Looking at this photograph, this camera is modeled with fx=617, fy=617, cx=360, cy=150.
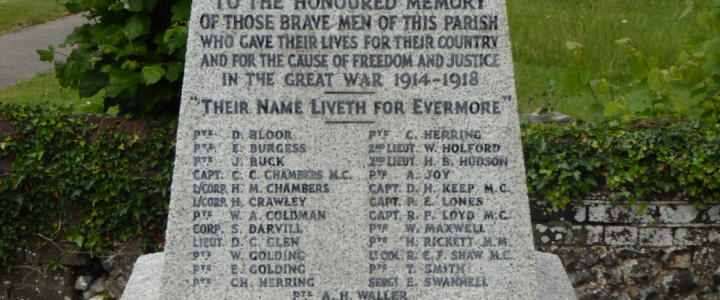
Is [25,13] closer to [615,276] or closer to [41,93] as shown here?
[41,93]

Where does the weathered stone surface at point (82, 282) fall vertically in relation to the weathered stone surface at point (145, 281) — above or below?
below

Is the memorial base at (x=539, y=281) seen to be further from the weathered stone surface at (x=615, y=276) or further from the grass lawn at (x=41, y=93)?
the grass lawn at (x=41, y=93)

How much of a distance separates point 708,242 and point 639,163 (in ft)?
2.71

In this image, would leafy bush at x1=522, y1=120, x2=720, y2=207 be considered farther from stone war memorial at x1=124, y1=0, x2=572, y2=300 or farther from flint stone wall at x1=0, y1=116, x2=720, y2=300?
stone war memorial at x1=124, y1=0, x2=572, y2=300

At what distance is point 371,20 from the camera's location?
260 cm

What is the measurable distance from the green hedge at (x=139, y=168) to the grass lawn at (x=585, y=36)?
2035 mm

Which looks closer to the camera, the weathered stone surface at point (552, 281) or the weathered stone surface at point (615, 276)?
the weathered stone surface at point (552, 281)

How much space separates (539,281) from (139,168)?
2.85m

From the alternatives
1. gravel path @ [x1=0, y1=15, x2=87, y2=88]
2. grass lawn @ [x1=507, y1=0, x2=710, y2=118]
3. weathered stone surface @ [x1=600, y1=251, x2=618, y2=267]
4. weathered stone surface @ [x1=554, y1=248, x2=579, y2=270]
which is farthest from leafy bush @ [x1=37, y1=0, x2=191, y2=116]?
gravel path @ [x1=0, y1=15, x2=87, y2=88]

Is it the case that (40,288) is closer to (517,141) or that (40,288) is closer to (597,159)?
(517,141)

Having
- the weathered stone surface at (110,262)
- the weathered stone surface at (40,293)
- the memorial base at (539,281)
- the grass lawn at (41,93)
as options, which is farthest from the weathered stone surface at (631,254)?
the grass lawn at (41,93)

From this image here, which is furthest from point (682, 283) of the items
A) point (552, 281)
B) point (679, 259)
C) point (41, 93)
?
point (41, 93)

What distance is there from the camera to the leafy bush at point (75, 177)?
429 centimetres

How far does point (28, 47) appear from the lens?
12.0m
